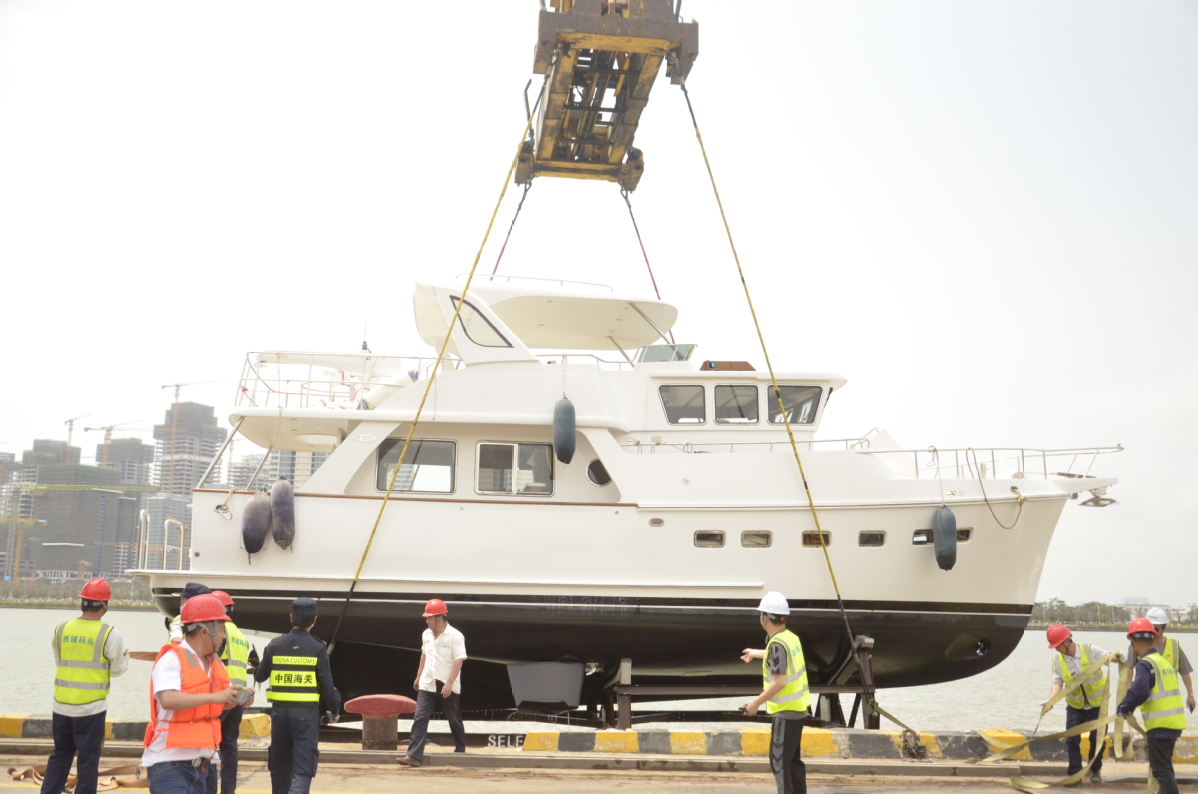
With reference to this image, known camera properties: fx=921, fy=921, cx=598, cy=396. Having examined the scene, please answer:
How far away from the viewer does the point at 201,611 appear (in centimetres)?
383

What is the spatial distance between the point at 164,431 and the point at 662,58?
357ft

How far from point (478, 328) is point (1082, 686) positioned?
7124 millimetres

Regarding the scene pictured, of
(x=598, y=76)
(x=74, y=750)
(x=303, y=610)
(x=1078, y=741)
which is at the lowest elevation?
(x=1078, y=741)

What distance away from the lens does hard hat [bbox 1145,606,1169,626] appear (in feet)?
19.4

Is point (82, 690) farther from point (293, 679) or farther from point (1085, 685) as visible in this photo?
point (1085, 685)

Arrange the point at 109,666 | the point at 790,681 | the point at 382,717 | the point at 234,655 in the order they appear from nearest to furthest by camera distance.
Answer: the point at 109,666 < the point at 790,681 < the point at 234,655 < the point at 382,717

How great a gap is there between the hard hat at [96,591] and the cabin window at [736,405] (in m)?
7.50

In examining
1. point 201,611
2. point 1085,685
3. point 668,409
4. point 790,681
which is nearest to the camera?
point 201,611

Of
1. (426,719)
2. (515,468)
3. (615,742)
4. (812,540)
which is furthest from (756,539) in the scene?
(426,719)

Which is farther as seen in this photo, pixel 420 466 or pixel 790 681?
pixel 420 466

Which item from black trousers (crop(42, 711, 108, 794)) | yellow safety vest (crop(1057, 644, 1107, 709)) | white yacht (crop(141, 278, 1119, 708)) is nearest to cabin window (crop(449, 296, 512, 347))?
white yacht (crop(141, 278, 1119, 708))

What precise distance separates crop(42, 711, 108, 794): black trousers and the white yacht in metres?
4.92

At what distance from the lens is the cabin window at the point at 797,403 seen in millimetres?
11406

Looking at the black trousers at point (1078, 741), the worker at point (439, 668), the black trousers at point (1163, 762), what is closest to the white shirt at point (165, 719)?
the worker at point (439, 668)
